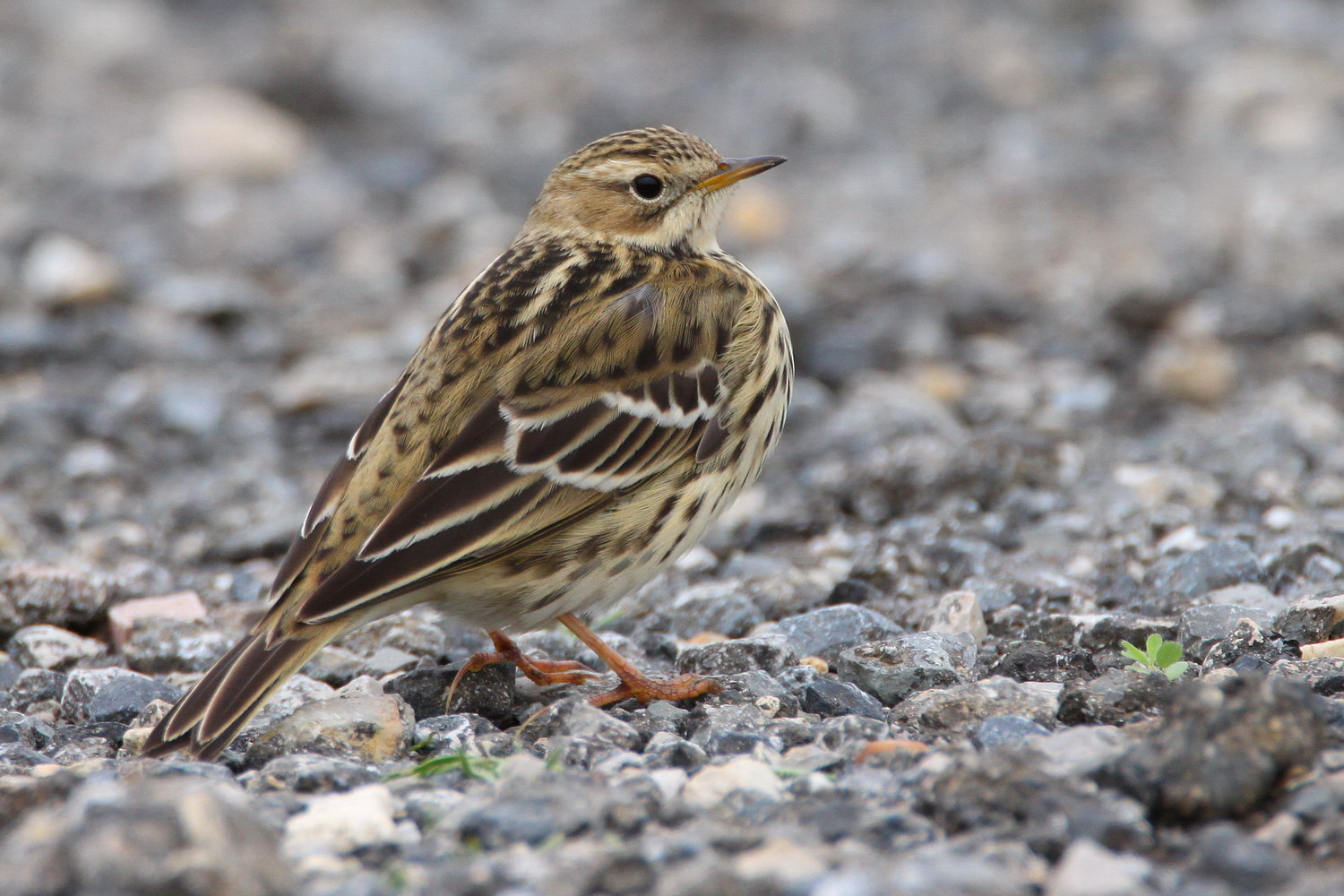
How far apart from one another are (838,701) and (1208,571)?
1.88 m

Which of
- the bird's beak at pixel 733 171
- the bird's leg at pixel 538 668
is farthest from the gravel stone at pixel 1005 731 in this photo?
the bird's beak at pixel 733 171

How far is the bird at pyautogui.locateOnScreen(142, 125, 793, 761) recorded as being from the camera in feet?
15.1

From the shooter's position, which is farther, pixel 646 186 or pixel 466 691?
pixel 646 186

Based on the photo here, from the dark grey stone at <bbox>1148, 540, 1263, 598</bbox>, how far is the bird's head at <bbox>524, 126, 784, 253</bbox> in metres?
2.05

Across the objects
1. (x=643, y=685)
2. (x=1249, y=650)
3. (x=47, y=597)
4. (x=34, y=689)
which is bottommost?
(x=34, y=689)

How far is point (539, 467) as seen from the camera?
489 centimetres

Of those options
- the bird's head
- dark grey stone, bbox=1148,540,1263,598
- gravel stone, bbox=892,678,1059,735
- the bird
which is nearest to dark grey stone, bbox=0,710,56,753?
the bird

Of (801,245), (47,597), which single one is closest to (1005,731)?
(47,597)

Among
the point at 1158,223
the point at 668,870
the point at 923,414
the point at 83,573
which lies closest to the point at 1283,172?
the point at 1158,223

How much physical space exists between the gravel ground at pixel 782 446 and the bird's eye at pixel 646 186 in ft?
4.86

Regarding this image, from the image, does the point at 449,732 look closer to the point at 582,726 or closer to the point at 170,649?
the point at 582,726

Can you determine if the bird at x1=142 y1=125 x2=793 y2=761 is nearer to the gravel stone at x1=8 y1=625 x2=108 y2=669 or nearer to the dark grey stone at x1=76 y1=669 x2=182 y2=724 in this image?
the dark grey stone at x1=76 y1=669 x2=182 y2=724

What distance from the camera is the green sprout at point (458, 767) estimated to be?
4.02 metres

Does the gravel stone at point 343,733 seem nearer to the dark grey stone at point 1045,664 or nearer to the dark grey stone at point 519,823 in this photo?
the dark grey stone at point 519,823
